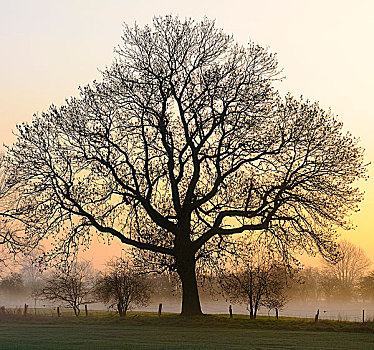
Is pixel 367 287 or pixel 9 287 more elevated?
pixel 9 287

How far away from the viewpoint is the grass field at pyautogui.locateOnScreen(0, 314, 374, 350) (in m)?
17.7

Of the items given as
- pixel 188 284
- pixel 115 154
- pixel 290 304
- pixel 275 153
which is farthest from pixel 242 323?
pixel 290 304

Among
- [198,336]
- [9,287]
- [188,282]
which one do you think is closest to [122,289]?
[188,282]

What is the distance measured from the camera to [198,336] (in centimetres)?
2205

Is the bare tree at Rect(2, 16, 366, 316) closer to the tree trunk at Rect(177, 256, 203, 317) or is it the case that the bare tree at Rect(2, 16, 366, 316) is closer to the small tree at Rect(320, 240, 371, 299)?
the tree trunk at Rect(177, 256, 203, 317)

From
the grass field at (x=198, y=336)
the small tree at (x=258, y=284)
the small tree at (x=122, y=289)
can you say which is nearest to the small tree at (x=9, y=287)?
the small tree at (x=122, y=289)

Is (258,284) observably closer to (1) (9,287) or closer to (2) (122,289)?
(2) (122,289)

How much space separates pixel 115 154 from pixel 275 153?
30.7 feet

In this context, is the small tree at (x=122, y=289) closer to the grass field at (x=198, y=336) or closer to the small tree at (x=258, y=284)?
the grass field at (x=198, y=336)

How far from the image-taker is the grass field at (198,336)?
58.2ft

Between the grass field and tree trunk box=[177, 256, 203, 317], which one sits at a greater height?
tree trunk box=[177, 256, 203, 317]

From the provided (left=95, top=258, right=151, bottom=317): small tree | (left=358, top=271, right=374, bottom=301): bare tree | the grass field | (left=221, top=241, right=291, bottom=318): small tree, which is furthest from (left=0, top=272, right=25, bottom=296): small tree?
(left=358, top=271, right=374, bottom=301): bare tree

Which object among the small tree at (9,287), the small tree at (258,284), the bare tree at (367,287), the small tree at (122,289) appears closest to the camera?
the small tree at (258,284)

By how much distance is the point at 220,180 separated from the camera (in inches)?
1266
